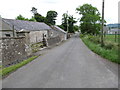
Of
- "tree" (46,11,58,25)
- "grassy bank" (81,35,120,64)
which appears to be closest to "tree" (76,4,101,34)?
"tree" (46,11,58,25)

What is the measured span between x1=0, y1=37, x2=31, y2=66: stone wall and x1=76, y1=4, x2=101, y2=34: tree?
37.4 meters

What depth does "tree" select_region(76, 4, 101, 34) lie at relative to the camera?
4650 cm

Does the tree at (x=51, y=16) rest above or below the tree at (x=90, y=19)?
above

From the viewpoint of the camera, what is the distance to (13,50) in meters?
10.6

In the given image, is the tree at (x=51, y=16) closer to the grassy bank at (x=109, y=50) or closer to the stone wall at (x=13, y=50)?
the grassy bank at (x=109, y=50)

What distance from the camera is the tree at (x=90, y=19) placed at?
153 ft

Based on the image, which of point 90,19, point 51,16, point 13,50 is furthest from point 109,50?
point 51,16

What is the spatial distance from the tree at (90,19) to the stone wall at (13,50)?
1473 inches

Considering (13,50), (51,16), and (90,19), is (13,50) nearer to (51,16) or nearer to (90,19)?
(90,19)

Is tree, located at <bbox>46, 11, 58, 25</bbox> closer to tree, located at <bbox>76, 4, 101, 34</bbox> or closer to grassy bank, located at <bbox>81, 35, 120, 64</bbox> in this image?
tree, located at <bbox>76, 4, 101, 34</bbox>

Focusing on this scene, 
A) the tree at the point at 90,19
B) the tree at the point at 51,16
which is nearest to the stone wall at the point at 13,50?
the tree at the point at 90,19

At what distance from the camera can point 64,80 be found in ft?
20.1

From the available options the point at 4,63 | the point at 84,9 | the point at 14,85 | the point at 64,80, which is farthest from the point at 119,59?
the point at 84,9

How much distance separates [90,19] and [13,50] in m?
39.6
